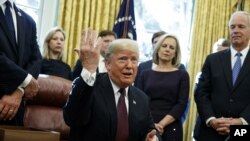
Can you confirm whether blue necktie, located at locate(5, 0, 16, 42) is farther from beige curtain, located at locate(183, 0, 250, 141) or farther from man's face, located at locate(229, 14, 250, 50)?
beige curtain, located at locate(183, 0, 250, 141)

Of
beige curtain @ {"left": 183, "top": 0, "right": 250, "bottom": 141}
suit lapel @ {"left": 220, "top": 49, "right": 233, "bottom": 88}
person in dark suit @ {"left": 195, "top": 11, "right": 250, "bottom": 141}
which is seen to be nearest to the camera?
person in dark suit @ {"left": 195, "top": 11, "right": 250, "bottom": 141}

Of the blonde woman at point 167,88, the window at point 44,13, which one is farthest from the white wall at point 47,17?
the blonde woman at point 167,88

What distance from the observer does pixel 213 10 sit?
6.98 meters

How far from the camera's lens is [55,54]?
4793 mm

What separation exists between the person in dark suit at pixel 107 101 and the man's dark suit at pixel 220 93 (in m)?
1.02

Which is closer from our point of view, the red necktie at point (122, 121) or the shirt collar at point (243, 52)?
the red necktie at point (122, 121)

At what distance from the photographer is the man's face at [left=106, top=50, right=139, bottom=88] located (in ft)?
9.51

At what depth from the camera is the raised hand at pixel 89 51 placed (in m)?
2.51

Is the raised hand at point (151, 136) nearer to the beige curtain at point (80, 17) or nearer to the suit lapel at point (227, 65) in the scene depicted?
the suit lapel at point (227, 65)

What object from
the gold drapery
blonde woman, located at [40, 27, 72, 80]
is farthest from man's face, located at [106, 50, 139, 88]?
the gold drapery

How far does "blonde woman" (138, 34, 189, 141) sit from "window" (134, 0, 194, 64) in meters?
2.49

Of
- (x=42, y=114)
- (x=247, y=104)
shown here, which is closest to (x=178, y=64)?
(x=247, y=104)

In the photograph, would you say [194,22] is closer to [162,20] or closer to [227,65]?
[162,20]

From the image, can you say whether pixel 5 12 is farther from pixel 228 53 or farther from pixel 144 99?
pixel 228 53
